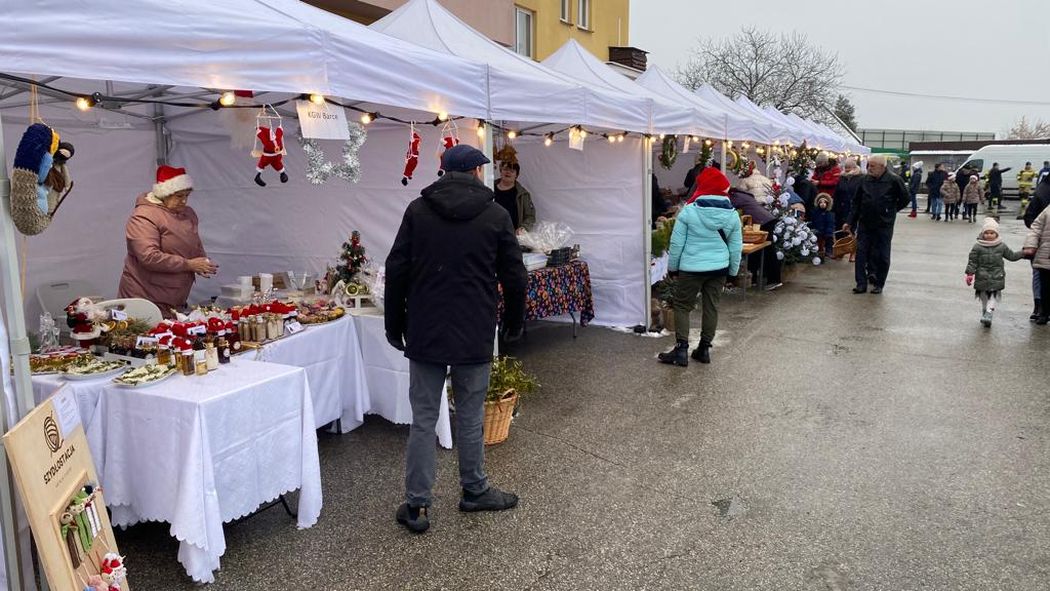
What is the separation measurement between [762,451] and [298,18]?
3.67 metres

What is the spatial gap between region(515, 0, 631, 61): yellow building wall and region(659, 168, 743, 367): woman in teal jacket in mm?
12750

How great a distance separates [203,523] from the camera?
288 centimetres

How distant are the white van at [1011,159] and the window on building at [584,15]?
1804 cm

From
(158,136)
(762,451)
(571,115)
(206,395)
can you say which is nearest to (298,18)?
(206,395)

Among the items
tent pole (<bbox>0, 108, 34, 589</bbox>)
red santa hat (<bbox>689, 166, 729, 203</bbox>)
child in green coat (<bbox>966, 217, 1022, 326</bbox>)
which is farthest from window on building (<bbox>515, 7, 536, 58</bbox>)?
tent pole (<bbox>0, 108, 34, 589</bbox>)

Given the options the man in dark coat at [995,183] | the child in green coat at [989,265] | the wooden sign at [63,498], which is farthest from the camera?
the man in dark coat at [995,183]

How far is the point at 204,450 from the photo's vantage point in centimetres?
288

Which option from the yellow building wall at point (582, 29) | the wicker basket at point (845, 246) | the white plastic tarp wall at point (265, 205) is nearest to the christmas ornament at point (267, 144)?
the white plastic tarp wall at point (265, 205)

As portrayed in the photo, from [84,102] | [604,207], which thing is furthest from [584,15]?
[84,102]

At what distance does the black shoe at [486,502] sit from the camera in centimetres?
360

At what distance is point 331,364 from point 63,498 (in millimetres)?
2098

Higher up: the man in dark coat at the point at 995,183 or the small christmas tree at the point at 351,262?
the man in dark coat at the point at 995,183

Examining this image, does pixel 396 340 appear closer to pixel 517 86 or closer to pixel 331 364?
pixel 331 364

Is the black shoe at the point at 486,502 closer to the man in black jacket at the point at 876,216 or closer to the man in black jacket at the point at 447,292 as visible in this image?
the man in black jacket at the point at 447,292
